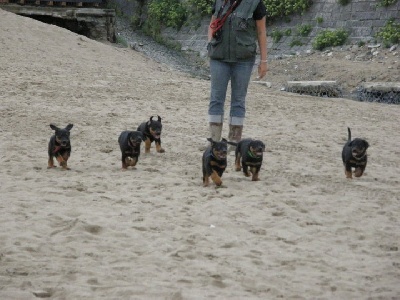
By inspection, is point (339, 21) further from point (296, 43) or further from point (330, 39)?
point (296, 43)

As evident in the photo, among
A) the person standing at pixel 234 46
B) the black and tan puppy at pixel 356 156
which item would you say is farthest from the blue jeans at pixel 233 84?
the black and tan puppy at pixel 356 156

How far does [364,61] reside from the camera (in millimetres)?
20750

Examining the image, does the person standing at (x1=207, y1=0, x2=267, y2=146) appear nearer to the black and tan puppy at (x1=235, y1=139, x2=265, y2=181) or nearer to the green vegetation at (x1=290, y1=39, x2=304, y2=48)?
the black and tan puppy at (x1=235, y1=139, x2=265, y2=181)

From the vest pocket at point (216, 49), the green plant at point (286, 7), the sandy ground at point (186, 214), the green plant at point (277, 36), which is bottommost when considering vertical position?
the sandy ground at point (186, 214)

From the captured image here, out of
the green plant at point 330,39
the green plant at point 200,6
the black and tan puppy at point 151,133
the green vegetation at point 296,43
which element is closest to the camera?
the black and tan puppy at point 151,133

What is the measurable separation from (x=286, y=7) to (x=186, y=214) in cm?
1976

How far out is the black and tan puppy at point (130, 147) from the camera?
7.08m

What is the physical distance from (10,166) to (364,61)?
50.2ft

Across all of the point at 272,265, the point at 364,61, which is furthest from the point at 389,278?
the point at 364,61

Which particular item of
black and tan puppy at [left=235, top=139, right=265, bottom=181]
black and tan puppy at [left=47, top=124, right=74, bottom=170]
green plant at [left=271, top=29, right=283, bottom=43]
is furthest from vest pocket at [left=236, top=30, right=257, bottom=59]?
green plant at [left=271, top=29, right=283, bottom=43]

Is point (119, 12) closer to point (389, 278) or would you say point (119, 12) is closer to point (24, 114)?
point (24, 114)

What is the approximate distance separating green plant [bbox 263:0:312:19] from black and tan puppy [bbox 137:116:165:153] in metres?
17.0

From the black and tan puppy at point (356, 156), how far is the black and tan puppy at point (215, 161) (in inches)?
52.7

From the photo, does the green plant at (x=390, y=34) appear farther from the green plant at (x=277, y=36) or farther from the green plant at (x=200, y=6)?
the green plant at (x=200, y=6)
